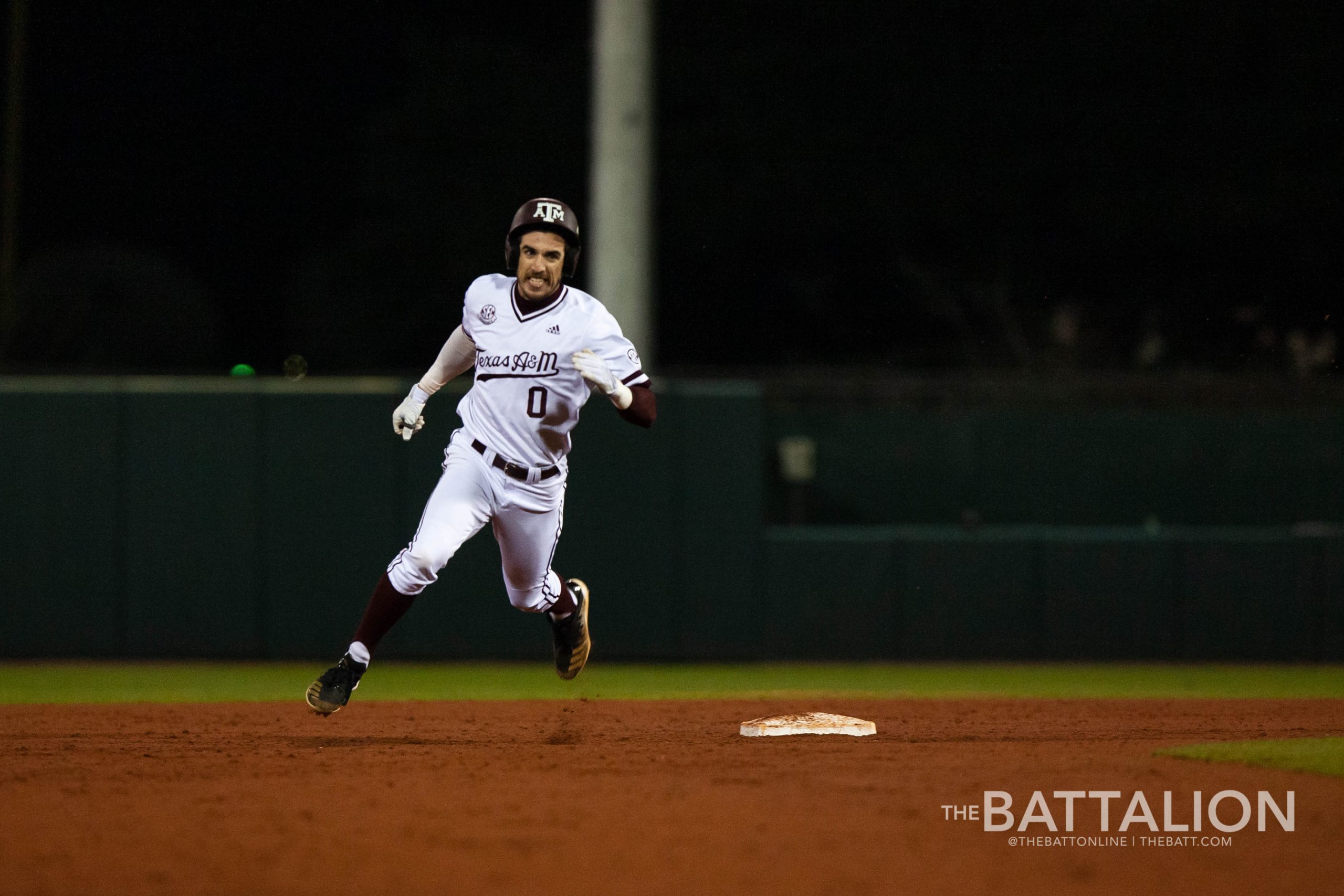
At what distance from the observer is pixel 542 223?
668 cm

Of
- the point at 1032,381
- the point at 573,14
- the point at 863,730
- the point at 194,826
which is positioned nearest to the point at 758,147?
the point at 573,14

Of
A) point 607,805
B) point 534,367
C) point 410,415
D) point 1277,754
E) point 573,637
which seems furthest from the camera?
point 573,637

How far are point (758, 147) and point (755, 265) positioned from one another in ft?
6.05

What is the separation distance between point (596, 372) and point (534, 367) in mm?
486

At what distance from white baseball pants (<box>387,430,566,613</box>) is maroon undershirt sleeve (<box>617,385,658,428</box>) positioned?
0.52 meters

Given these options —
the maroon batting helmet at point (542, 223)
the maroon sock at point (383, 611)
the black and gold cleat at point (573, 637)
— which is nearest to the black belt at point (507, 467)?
the maroon sock at point (383, 611)

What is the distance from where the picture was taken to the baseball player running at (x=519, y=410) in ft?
21.7

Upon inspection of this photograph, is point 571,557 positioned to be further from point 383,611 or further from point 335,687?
point 335,687

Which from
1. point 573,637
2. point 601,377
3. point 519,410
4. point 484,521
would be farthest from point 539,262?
point 573,637

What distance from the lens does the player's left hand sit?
625 cm

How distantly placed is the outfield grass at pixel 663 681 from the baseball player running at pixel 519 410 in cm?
234

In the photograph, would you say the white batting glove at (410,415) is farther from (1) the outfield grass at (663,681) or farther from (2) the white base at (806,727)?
(1) the outfield grass at (663,681)

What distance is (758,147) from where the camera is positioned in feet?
86.3

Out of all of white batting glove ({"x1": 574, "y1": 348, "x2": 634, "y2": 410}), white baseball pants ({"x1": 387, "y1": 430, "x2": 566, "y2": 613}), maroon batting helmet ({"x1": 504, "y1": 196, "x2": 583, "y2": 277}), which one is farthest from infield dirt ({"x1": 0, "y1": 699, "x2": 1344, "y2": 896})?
maroon batting helmet ({"x1": 504, "y1": 196, "x2": 583, "y2": 277})
